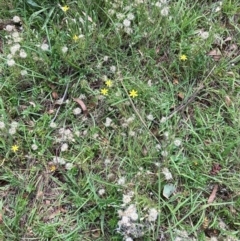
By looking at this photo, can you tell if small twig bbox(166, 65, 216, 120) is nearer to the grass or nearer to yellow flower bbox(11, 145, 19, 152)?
the grass

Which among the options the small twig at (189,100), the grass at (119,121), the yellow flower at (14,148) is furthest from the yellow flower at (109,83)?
the yellow flower at (14,148)

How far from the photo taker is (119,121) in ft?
8.38

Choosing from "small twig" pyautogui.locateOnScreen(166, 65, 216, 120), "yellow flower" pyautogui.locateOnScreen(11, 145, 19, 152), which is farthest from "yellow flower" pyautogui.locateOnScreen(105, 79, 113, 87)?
"yellow flower" pyautogui.locateOnScreen(11, 145, 19, 152)

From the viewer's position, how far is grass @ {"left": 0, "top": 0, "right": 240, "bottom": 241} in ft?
7.73

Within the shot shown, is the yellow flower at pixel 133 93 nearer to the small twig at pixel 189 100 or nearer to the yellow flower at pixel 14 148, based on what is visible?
the small twig at pixel 189 100

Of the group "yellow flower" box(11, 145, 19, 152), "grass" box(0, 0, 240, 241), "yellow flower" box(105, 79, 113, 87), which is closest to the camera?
"grass" box(0, 0, 240, 241)

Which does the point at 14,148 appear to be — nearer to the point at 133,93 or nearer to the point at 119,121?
the point at 119,121

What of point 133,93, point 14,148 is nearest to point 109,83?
point 133,93

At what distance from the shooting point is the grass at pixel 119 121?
2.36 m

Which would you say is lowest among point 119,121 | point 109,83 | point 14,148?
point 14,148

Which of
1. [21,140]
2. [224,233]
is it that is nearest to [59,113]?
[21,140]

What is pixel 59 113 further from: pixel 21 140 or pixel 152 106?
pixel 152 106

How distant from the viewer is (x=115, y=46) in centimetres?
270

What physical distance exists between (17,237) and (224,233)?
1.02 m
